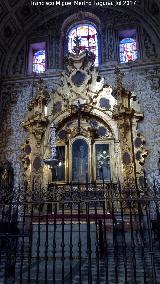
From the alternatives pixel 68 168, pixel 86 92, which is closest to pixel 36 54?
pixel 86 92

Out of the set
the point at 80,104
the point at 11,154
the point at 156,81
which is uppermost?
the point at 156,81

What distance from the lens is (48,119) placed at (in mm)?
13297

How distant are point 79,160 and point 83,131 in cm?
132

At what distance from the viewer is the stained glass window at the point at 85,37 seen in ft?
50.8

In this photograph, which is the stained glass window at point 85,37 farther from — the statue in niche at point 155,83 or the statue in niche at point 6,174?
the statue in niche at point 6,174

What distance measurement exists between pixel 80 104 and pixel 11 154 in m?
4.06

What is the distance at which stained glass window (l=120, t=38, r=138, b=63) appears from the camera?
14887 millimetres

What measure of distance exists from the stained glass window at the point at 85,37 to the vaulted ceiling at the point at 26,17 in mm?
1044

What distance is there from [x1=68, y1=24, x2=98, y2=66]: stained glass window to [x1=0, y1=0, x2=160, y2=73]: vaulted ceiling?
3.42 ft

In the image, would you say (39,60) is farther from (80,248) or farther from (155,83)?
(80,248)

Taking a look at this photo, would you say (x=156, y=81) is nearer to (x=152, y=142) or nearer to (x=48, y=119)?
(x=152, y=142)

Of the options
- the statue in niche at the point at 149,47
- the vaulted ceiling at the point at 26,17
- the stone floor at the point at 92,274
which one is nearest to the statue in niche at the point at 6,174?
the vaulted ceiling at the point at 26,17

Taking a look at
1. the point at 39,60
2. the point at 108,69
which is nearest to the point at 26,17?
the point at 39,60

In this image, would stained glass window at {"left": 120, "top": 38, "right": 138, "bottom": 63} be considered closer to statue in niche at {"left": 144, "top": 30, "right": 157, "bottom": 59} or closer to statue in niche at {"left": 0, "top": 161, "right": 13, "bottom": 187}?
statue in niche at {"left": 144, "top": 30, "right": 157, "bottom": 59}
